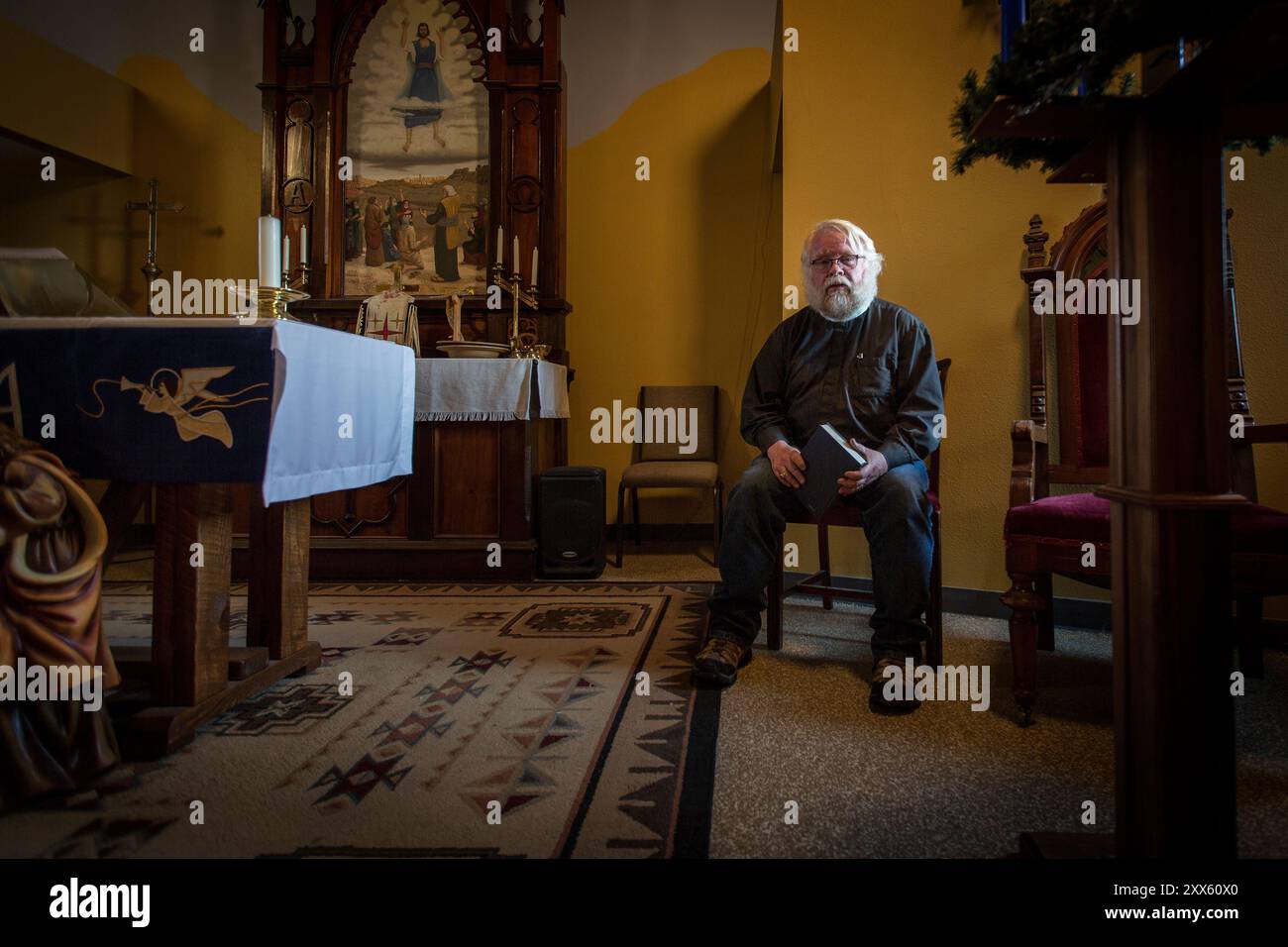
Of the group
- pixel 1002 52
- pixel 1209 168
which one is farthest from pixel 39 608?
pixel 1209 168

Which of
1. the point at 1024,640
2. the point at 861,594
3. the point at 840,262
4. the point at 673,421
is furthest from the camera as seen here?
the point at 673,421

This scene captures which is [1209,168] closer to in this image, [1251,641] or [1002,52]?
[1002,52]

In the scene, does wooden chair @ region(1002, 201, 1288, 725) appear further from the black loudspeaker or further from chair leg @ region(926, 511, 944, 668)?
the black loudspeaker

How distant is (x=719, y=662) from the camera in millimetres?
1973

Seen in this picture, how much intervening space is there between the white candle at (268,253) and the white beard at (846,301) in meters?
1.52

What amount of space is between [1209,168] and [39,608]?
1.91 meters

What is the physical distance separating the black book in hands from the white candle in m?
1.41

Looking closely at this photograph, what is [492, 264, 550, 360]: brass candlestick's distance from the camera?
143 inches

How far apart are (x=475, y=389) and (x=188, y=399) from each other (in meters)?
1.83

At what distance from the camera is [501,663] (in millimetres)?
2156
